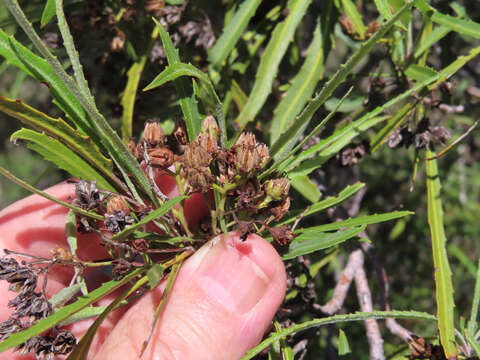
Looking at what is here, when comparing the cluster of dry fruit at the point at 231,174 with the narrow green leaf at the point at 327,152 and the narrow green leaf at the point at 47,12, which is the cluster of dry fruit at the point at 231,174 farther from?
the narrow green leaf at the point at 47,12

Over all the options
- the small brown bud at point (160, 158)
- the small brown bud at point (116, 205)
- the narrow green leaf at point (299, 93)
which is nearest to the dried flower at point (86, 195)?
the small brown bud at point (116, 205)

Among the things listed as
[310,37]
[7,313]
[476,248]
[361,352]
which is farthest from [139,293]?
Result: [476,248]

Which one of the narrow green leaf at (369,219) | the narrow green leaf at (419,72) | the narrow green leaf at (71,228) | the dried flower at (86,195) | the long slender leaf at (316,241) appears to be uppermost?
the narrow green leaf at (419,72)

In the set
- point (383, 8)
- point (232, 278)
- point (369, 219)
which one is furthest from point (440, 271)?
point (383, 8)

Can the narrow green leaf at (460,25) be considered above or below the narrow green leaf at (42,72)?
below

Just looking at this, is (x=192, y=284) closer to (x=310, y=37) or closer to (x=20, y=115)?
(x=20, y=115)

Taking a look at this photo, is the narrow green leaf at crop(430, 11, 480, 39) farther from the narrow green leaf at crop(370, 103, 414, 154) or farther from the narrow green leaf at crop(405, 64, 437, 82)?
the narrow green leaf at crop(370, 103, 414, 154)

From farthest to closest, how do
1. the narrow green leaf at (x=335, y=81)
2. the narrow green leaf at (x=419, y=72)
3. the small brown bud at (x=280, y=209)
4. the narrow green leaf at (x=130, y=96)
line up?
the narrow green leaf at (x=130, y=96), the narrow green leaf at (x=419, y=72), the small brown bud at (x=280, y=209), the narrow green leaf at (x=335, y=81)
